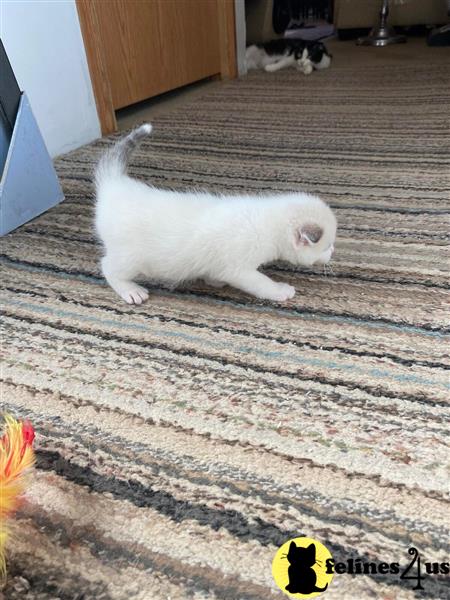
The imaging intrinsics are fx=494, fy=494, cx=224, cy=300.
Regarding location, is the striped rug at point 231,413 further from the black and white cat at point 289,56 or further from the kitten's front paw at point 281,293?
the black and white cat at point 289,56

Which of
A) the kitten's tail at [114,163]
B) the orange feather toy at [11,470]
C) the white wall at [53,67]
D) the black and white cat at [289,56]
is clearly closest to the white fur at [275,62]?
the black and white cat at [289,56]

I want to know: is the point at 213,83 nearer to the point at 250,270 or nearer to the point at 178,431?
the point at 250,270

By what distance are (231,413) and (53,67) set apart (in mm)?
1331

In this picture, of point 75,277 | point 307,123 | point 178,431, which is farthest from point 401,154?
point 178,431

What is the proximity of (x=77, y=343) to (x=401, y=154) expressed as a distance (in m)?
1.05

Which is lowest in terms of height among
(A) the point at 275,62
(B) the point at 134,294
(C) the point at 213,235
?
(A) the point at 275,62

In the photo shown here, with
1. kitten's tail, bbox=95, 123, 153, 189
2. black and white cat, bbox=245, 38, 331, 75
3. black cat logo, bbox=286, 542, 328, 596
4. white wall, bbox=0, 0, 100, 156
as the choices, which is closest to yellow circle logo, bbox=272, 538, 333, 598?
black cat logo, bbox=286, 542, 328, 596

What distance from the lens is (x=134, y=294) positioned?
0.83m

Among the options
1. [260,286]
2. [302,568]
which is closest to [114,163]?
[260,286]

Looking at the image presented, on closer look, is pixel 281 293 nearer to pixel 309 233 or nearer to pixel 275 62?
pixel 309 233

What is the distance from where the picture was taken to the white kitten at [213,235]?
75cm

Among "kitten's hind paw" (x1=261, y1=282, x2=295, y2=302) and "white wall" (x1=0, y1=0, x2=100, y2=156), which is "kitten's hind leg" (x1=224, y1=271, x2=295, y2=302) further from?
"white wall" (x1=0, y1=0, x2=100, y2=156)

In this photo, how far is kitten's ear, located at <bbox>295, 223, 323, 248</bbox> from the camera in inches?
28.4

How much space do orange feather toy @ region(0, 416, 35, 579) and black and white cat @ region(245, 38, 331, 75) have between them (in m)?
2.51
